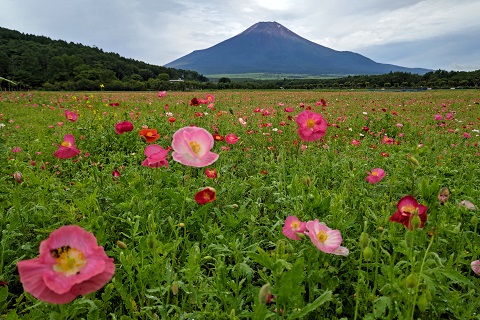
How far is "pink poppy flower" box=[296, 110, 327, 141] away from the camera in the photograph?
2.09 metres

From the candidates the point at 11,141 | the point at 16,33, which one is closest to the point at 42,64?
the point at 16,33

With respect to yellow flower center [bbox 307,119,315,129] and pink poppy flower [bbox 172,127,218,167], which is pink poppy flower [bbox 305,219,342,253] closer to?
pink poppy flower [bbox 172,127,218,167]

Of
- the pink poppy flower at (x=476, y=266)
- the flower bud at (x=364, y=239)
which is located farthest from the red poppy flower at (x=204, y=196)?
the pink poppy flower at (x=476, y=266)

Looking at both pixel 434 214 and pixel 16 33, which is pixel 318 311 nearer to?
pixel 434 214

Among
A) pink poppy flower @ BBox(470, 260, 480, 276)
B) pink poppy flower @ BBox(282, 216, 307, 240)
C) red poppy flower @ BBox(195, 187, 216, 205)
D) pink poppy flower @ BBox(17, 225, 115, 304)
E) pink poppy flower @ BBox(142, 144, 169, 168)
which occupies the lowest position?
pink poppy flower @ BBox(470, 260, 480, 276)

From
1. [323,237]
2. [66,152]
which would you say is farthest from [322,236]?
[66,152]

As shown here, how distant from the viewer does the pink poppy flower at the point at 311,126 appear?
6.86 feet

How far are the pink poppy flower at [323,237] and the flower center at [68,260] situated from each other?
2.57 feet

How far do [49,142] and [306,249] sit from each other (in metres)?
3.81

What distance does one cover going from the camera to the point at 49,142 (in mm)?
4148

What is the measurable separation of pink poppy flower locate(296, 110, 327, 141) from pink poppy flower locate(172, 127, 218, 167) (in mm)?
929

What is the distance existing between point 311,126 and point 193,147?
1043mm

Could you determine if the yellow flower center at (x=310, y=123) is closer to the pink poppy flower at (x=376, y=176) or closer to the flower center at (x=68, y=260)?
the pink poppy flower at (x=376, y=176)

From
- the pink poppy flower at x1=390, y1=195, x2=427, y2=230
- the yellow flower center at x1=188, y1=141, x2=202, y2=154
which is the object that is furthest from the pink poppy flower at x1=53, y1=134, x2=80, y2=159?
the pink poppy flower at x1=390, y1=195, x2=427, y2=230
